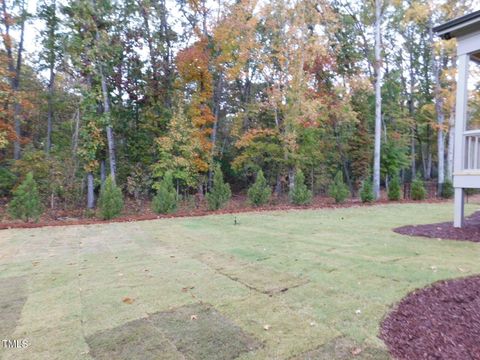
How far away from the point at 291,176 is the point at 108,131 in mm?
7942

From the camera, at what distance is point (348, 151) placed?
59.0 ft

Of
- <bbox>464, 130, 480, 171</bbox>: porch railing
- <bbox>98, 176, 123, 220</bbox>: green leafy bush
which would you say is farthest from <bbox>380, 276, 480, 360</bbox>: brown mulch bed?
<bbox>98, 176, 123, 220</bbox>: green leafy bush

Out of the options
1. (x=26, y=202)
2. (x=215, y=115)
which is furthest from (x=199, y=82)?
(x=26, y=202)

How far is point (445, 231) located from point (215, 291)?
4.70 metres

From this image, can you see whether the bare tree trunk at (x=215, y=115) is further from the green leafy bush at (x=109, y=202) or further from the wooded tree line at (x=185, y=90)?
the green leafy bush at (x=109, y=202)

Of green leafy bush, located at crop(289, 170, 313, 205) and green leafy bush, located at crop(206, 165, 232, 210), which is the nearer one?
green leafy bush, located at crop(206, 165, 232, 210)

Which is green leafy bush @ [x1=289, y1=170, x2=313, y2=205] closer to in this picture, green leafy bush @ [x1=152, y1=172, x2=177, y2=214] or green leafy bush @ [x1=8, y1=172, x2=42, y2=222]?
green leafy bush @ [x1=152, y1=172, x2=177, y2=214]

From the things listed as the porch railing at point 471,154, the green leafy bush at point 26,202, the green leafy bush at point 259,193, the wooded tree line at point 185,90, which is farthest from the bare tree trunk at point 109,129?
the porch railing at point 471,154

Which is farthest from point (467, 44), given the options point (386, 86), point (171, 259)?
point (386, 86)

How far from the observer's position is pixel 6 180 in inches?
525

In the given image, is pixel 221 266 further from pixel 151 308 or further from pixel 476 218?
pixel 476 218

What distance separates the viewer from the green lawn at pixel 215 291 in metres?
2.11

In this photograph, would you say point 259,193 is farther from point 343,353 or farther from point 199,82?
point 343,353

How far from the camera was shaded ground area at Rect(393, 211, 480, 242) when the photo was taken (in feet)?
17.3
